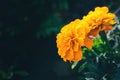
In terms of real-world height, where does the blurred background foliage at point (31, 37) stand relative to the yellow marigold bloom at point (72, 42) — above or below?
above

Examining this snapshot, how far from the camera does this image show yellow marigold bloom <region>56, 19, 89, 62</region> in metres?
2.76

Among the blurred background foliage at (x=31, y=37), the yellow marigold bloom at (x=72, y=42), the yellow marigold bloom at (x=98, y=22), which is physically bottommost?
the yellow marigold bloom at (x=72, y=42)

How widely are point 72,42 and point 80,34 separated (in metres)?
0.07

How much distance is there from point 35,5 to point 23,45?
0.55m

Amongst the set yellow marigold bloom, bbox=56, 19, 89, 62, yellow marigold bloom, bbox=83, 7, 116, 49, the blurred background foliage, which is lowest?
yellow marigold bloom, bbox=56, 19, 89, 62

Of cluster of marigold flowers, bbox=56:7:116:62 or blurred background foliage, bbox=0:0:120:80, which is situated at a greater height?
blurred background foliage, bbox=0:0:120:80

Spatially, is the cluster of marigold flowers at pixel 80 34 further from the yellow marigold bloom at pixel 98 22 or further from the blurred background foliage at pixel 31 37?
the blurred background foliage at pixel 31 37

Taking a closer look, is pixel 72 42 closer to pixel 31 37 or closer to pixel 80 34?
pixel 80 34

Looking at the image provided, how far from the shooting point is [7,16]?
5590mm

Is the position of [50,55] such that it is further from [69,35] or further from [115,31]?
[69,35]

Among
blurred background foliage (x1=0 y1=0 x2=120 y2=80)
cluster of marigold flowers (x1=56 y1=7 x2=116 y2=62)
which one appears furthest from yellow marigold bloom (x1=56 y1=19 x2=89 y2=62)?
blurred background foliage (x1=0 y1=0 x2=120 y2=80)

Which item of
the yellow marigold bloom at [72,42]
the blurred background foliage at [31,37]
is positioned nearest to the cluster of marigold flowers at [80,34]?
the yellow marigold bloom at [72,42]

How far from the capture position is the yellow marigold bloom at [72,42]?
2.76m

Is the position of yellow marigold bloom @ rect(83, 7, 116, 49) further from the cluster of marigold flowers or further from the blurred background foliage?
the blurred background foliage
